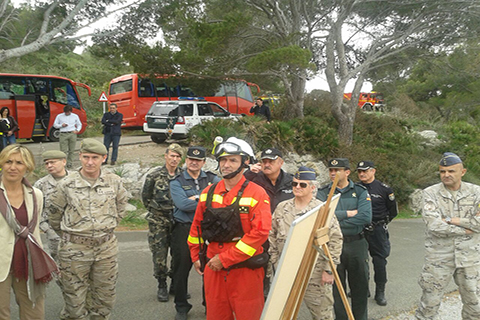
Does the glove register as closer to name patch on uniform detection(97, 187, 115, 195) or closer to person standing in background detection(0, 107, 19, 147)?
name patch on uniform detection(97, 187, 115, 195)

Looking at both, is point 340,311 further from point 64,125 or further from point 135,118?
point 135,118

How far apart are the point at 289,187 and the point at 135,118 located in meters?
14.6

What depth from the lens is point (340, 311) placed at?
3.73m

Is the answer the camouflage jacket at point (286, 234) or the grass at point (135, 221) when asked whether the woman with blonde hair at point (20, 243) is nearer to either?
the camouflage jacket at point (286, 234)

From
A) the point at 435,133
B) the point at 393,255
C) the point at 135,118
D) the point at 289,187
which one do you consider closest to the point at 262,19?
the point at 135,118

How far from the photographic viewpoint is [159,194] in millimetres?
4500

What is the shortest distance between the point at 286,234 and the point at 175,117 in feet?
32.1

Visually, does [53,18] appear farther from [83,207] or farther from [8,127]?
[83,207]

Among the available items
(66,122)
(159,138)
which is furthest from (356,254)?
(159,138)

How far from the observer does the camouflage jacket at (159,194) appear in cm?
450

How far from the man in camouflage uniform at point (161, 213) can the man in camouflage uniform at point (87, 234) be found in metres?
0.97

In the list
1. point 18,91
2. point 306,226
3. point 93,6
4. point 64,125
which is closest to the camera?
point 306,226

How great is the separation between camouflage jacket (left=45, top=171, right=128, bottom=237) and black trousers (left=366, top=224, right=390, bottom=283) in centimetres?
308

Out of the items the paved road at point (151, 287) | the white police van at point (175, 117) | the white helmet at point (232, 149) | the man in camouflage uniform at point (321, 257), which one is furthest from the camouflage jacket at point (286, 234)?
the white police van at point (175, 117)
